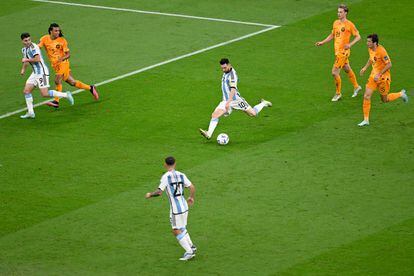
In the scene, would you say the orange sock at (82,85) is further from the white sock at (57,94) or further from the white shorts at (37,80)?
the white shorts at (37,80)

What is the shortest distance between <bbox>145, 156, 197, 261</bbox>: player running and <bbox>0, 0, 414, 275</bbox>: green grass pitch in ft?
1.78

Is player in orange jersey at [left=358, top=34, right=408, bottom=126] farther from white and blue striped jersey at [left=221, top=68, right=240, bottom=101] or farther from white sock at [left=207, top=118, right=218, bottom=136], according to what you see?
white sock at [left=207, top=118, right=218, bottom=136]

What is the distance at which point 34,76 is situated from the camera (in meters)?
29.5

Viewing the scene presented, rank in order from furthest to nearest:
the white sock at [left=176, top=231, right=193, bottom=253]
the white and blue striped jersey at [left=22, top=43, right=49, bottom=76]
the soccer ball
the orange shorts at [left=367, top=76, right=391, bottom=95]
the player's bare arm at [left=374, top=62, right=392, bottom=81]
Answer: the white and blue striped jersey at [left=22, top=43, right=49, bottom=76]
the orange shorts at [left=367, top=76, right=391, bottom=95]
the player's bare arm at [left=374, top=62, right=392, bottom=81]
the soccer ball
the white sock at [left=176, top=231, right=193, bottom=253]

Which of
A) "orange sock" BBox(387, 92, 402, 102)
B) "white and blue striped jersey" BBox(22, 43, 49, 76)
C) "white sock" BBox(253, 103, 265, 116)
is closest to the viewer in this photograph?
"white sock" BBox(253, 103, 265, 116)

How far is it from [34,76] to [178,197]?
10787mm

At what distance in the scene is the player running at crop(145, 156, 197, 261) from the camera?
786 inches

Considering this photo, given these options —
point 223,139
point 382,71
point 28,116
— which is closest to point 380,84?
point 382,71

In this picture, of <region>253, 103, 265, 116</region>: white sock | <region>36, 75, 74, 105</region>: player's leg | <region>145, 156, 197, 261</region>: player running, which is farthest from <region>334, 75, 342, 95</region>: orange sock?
<region>145, 156, 197, 261</region>: player running

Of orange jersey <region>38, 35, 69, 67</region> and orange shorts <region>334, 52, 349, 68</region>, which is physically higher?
orange jersey <region>38, 35, 69, 67</region>

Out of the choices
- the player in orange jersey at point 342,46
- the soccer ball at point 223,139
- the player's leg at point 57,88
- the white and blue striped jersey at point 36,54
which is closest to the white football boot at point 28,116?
the player's leg at point 57,88

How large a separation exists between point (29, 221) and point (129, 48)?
44.2 ft

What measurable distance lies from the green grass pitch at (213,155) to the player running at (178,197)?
54 cm

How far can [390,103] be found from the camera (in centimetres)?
2912
